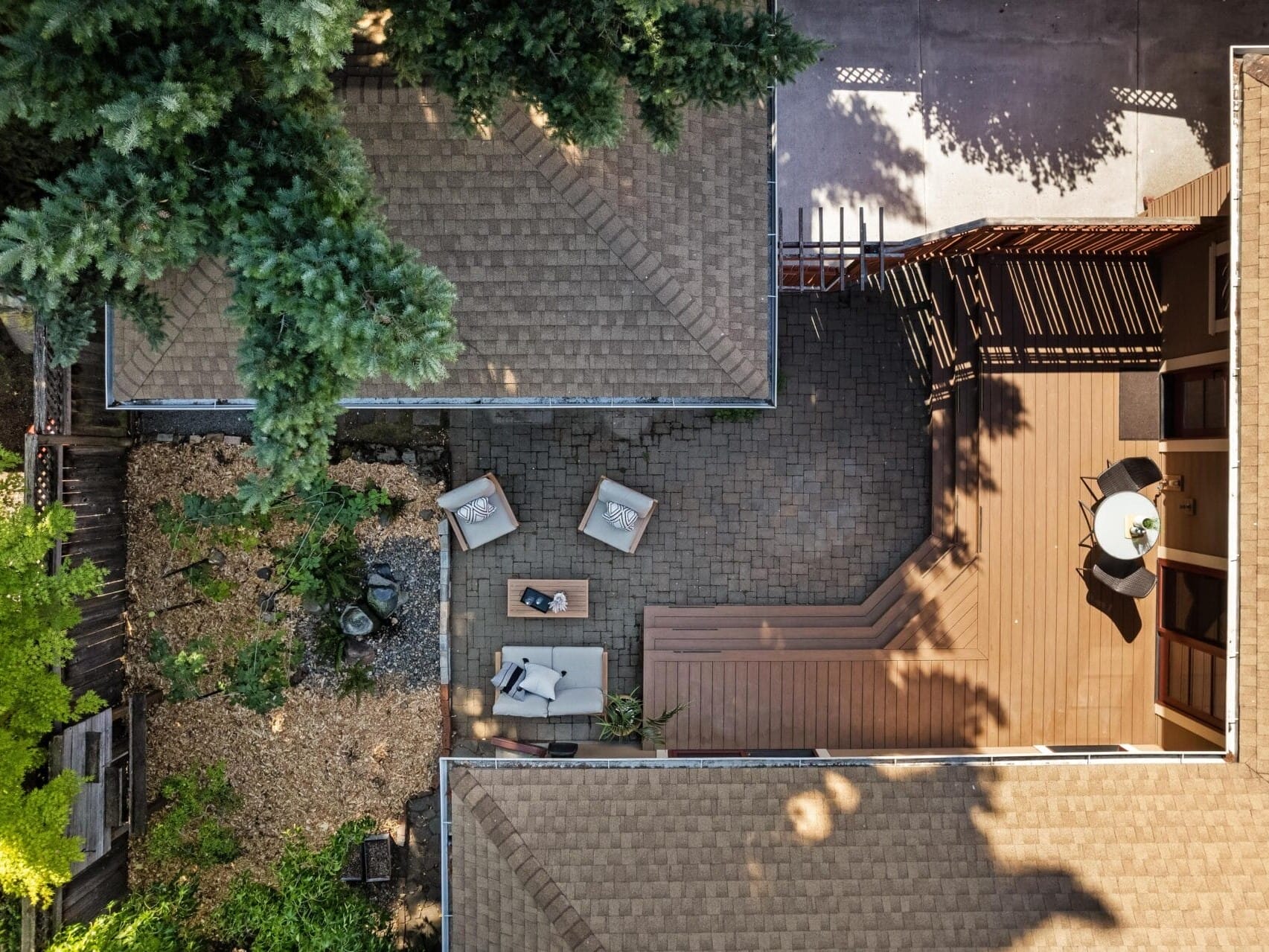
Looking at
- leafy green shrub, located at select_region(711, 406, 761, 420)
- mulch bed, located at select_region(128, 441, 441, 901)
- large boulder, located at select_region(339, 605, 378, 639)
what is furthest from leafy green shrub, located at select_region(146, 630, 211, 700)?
leafy green shrub, located at select_region(711, 406, 761, 420)

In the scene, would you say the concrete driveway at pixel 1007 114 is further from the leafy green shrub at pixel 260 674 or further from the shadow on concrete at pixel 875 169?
the leafy green shrub at pixel 260 674

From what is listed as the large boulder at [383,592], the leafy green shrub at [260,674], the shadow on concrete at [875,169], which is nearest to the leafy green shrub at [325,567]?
the large boulder at [383,592]

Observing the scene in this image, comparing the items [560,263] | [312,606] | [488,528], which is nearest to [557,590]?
[488,528]

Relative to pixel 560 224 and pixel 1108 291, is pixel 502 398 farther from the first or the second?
pixel 1108 291

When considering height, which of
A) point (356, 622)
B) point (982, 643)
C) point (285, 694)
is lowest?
point (285, 694)

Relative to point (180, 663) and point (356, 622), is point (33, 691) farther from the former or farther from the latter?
point (356, 622)

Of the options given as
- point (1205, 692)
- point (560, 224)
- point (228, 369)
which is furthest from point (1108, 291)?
point (228, 369)

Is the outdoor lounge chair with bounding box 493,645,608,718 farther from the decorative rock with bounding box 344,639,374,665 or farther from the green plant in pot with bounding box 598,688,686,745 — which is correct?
the decorative rock with bounding box 344,639,374,665
